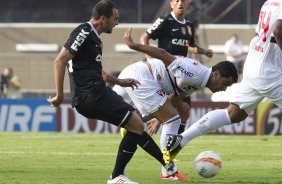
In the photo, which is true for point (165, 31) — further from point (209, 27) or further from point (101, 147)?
point (209, 27)

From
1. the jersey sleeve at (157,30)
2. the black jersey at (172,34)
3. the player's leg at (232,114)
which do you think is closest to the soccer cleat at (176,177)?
the player's leg at (232,114)

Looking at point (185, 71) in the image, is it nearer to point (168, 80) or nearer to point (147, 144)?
point (168, 80)

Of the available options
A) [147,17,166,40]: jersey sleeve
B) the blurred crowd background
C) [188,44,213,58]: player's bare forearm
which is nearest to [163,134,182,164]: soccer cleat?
[188,44,213,58]: player's bare forearm

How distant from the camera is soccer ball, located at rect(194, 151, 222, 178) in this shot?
11945mm

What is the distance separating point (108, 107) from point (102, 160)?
3955 millimetres

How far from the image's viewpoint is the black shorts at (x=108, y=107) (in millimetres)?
11273

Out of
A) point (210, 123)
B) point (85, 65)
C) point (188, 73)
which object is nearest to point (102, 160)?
point (210, 123)

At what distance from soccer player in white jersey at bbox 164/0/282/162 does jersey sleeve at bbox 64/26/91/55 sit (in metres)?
1.96

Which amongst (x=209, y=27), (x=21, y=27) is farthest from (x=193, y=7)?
(x=21, y=27)

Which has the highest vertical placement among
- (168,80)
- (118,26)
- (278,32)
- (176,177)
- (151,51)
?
(278,32)

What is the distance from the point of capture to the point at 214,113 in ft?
42.0

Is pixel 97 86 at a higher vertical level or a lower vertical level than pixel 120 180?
higher

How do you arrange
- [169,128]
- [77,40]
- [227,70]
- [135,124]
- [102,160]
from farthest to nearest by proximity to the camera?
[102,160]
[169,128]
[227,70]
[135,124]
[77,40]

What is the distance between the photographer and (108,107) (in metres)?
11.3
